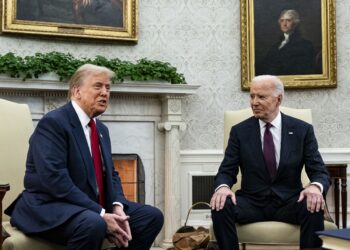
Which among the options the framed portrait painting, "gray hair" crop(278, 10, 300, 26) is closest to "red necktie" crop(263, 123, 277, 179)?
the framed portrait painting

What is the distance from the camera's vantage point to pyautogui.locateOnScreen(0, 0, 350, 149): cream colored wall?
18.2ft

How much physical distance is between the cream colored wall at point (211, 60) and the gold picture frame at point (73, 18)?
19cm

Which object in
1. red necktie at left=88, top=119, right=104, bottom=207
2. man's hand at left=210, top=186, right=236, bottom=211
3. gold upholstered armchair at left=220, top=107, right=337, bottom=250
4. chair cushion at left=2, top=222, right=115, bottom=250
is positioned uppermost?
red necktie at left=88, top=119, right=104, bottom=207

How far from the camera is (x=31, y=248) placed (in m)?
2.42

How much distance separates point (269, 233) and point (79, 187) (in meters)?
1.12

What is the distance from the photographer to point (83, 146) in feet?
8.82

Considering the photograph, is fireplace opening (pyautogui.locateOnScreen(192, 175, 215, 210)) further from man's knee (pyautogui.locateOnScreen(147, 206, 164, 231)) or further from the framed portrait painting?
man's knee (pyautogui.locateOnScreen(147, 206, 164, 231))

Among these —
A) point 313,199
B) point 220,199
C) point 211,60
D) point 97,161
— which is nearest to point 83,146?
point 97,161

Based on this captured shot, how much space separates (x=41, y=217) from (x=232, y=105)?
11.5 feet

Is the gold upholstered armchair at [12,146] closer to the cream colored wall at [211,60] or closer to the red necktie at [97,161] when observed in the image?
the red necktie at [97,161]

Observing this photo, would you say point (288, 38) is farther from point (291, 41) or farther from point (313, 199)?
point (313, 199)

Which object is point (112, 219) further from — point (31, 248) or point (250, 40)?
point (250, 40)

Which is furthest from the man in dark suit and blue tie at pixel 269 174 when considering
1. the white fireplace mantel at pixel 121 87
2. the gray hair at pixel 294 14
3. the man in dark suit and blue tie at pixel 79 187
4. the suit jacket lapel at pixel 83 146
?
the gray hair at pixel 294 14

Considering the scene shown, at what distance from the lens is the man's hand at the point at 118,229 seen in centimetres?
251
